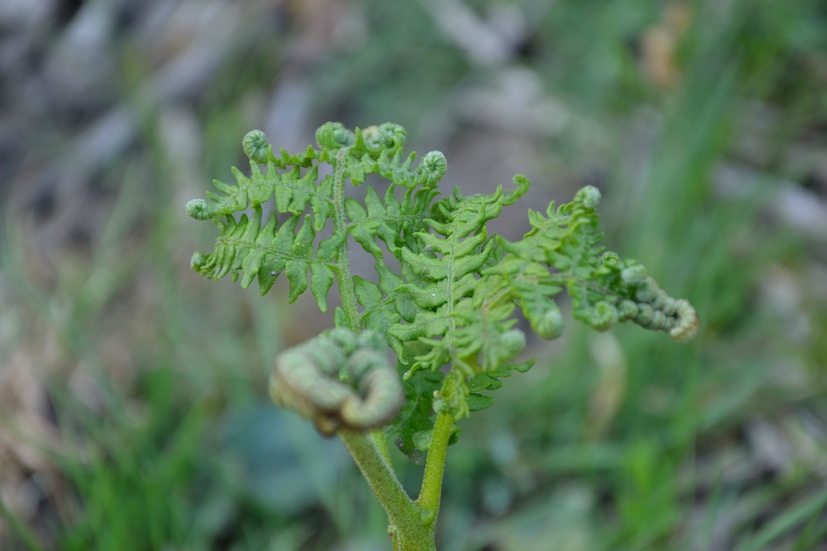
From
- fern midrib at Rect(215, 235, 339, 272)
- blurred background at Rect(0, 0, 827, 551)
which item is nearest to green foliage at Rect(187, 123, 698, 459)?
fern midrib at Rect(215, 235, 339, 272)

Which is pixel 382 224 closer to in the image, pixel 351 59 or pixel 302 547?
pixel 302 547

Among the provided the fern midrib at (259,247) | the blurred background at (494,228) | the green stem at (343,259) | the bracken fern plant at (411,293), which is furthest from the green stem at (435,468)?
the blurred background at (494,228)

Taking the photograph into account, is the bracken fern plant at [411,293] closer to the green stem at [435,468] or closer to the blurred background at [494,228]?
the green stem at [435,468]

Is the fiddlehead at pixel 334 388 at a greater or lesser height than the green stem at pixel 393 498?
greater

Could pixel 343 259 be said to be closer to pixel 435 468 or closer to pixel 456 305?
pixel 456 305

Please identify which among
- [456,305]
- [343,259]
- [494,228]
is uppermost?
[343,259]

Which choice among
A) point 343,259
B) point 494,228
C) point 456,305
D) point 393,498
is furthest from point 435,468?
point 494,228
